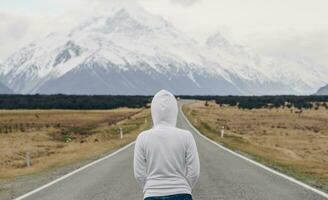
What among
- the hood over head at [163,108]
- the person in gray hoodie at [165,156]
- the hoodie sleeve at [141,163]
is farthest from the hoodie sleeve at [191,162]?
the hoodie sleeve at [141,163]

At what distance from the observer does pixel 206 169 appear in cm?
1914

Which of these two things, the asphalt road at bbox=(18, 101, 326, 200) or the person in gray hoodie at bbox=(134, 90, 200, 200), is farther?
the asphalt road at bbox=(18, 101, 326, 200)

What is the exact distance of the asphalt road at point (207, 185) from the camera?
13.5m

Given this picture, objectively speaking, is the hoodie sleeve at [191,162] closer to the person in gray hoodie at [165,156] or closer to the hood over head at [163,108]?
the person in gray hoodie at [165,156]

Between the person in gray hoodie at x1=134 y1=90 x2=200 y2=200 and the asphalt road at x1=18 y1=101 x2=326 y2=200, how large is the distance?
7.45 meters

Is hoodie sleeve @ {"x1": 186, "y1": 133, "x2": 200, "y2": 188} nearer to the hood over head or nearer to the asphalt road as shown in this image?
the hood over head

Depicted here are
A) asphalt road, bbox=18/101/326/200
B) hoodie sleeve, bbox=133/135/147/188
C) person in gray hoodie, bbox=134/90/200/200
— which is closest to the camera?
person in gray hoodie, bbox=134/90/200/200

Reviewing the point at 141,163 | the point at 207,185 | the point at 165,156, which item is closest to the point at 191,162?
the point at 165,156

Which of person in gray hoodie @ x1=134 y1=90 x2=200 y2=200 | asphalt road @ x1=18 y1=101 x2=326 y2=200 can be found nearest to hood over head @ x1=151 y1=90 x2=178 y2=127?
person in gray hoodie @ x1=134 y1=90 x2=200 y2=200

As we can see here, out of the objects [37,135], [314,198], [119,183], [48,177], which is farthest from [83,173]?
[37,135]

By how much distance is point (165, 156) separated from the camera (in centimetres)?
574

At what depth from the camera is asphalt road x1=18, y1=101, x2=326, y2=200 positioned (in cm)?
1348

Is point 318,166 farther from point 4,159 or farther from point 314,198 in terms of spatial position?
point 4,159

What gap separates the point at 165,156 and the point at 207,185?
9.69 m
